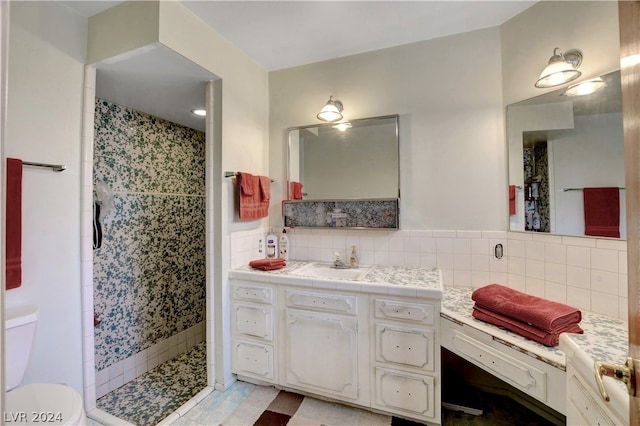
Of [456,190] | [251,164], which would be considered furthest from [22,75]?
[456,190]

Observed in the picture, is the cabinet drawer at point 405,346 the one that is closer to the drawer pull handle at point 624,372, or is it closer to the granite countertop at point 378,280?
the granite countertop at point 378,280

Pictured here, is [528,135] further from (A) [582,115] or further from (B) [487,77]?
(B) [487,77]

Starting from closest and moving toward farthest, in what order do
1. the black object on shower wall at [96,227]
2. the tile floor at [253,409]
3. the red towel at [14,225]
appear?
the red towel at [14,225] → the tile floor at [253,409] → the black object on shower wall at [96,227]

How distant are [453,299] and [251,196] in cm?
157

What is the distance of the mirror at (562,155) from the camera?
1.34 metres

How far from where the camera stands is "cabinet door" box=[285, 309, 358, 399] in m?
1.71

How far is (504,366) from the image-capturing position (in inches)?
49.0

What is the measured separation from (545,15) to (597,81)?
56 centimetres

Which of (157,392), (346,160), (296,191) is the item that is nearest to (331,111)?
(346,160)

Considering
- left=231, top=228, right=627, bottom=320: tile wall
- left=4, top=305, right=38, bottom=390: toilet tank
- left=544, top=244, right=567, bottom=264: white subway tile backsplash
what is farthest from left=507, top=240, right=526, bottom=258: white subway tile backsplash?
left=4, top=305, right=38, bottom=390: toilet tank

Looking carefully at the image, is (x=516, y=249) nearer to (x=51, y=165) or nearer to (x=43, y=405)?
(x=43, y=405)

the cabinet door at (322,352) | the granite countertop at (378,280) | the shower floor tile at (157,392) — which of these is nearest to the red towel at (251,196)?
the granite countertop at (378,280)

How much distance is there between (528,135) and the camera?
1.70 meters

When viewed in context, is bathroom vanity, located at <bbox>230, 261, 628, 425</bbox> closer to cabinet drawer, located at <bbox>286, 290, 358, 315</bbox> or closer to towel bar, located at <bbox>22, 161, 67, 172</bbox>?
cabinet drawer, located at <bbox>286, 290, 358, 315</bbox>
